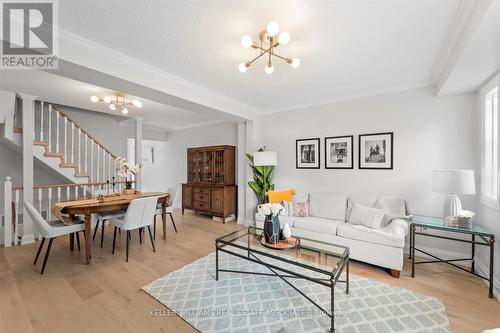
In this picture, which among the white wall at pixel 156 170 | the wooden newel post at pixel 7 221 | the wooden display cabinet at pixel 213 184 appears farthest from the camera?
the white wall at pixel 156 170

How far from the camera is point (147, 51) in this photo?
2240 mm

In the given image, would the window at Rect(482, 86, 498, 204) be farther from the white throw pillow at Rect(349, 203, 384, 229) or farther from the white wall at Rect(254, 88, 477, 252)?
the white throw pillow at Rect(349, 203, 384, 229)

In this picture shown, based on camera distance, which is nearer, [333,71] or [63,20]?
[63,20]

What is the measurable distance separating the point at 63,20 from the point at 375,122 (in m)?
3.98

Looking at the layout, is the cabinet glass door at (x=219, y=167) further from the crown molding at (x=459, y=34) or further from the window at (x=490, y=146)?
the window at (x=490, y=146)

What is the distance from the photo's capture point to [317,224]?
3.09 m

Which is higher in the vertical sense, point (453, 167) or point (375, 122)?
point (375, 122)

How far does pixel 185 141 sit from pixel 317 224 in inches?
191

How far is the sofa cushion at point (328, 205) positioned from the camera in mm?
3330

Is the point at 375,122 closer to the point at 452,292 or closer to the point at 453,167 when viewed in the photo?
the point at 453,167

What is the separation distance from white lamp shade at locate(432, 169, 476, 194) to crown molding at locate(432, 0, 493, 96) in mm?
1061

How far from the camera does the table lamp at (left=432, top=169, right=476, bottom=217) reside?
7.42 ft

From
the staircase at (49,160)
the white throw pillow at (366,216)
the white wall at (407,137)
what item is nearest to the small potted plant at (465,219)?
the white wall at (407,137)

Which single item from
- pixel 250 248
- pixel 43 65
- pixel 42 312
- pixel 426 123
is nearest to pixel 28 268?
pixel 42 312
